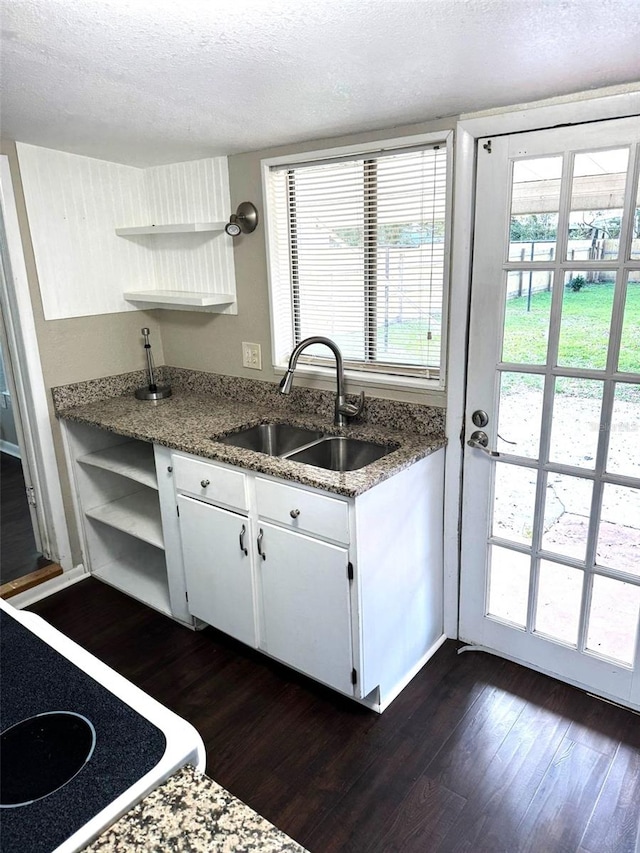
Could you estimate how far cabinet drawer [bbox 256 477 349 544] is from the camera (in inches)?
75.1

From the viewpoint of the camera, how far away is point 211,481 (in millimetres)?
2273

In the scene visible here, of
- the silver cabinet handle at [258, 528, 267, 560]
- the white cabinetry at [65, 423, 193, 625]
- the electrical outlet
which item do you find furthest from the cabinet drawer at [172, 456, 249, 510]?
the electrical outlet

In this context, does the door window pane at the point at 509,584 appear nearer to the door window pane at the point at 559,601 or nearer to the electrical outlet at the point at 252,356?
the door window pane at the point at 559,601

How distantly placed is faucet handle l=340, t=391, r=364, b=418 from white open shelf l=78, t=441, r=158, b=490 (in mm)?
877

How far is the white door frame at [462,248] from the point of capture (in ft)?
5.75

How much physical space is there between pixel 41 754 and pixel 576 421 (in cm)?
176

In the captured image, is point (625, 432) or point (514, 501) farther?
point (514, 501)

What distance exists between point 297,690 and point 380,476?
3.09 ft

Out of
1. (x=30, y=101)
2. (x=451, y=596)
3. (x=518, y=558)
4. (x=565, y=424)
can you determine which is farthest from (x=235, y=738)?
(x=30, y=101)

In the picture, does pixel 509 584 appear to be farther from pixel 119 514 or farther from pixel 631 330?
pixel 119 514

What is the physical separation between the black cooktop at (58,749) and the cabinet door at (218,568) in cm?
123

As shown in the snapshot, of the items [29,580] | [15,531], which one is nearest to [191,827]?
[29,580]

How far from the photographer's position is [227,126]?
84.0 inches

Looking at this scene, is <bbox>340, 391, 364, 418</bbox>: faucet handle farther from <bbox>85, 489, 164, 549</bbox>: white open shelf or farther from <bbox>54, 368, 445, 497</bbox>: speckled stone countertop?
<bbox>85, 489, 164, 549</bbox>: white open shelf
